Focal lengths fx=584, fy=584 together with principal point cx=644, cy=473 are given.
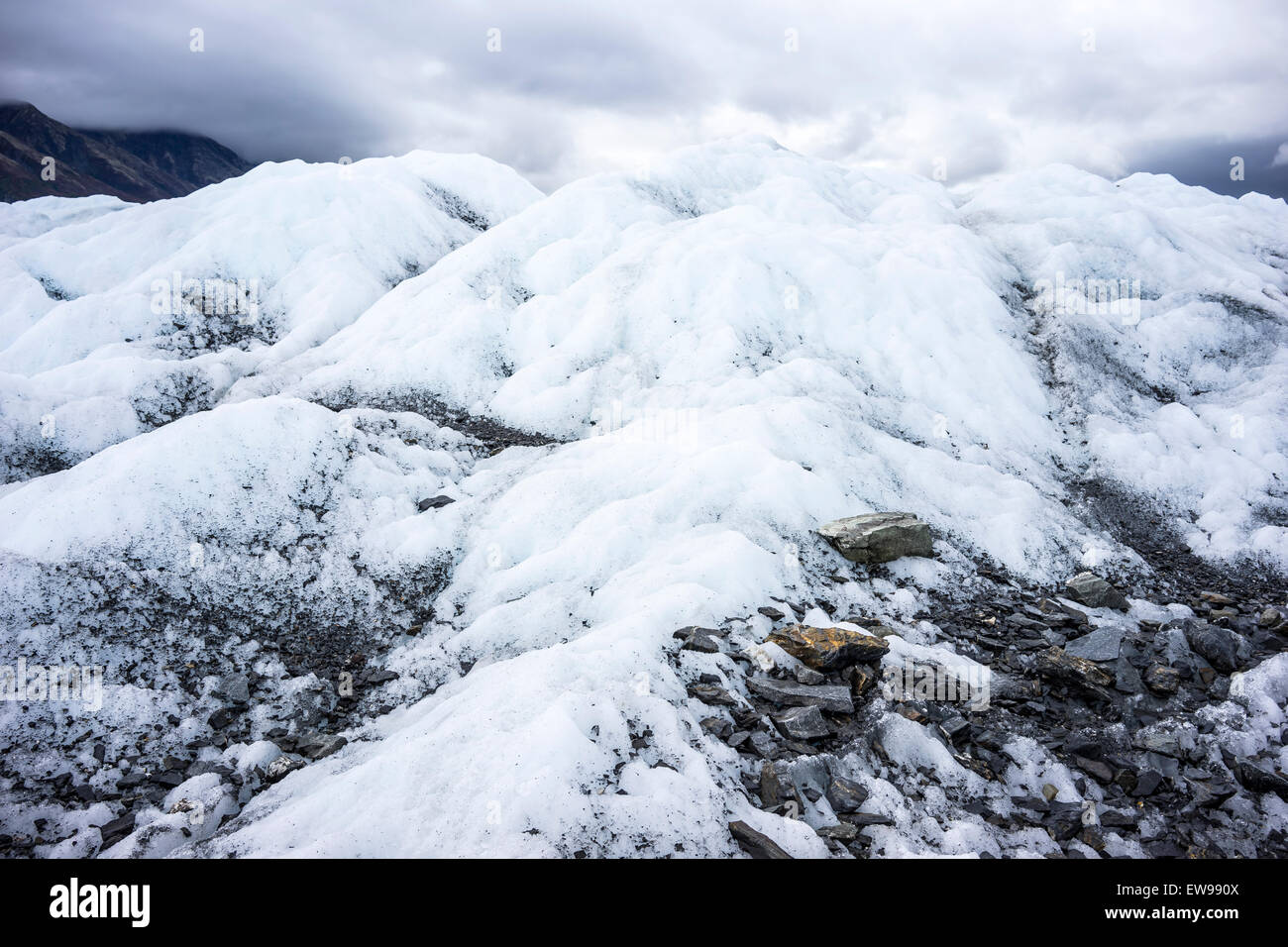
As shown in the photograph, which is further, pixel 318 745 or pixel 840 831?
pixel 318 745

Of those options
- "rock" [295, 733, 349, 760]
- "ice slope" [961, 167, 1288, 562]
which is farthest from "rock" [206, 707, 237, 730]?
"ice slope" [961, 167, 1288, 562]

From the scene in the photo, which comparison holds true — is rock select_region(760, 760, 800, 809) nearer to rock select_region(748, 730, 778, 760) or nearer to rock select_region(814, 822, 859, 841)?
rock select_region(748, 730, 778, 760)

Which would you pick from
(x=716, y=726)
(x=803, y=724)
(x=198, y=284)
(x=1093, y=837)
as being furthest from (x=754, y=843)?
(x=198, y=284)

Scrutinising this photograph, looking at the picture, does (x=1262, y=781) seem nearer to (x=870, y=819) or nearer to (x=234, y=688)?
(x=870, y=819)

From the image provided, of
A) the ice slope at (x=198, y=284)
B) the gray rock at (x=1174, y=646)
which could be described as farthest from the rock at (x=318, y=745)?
the gray rock at (x=1174, y=646)
